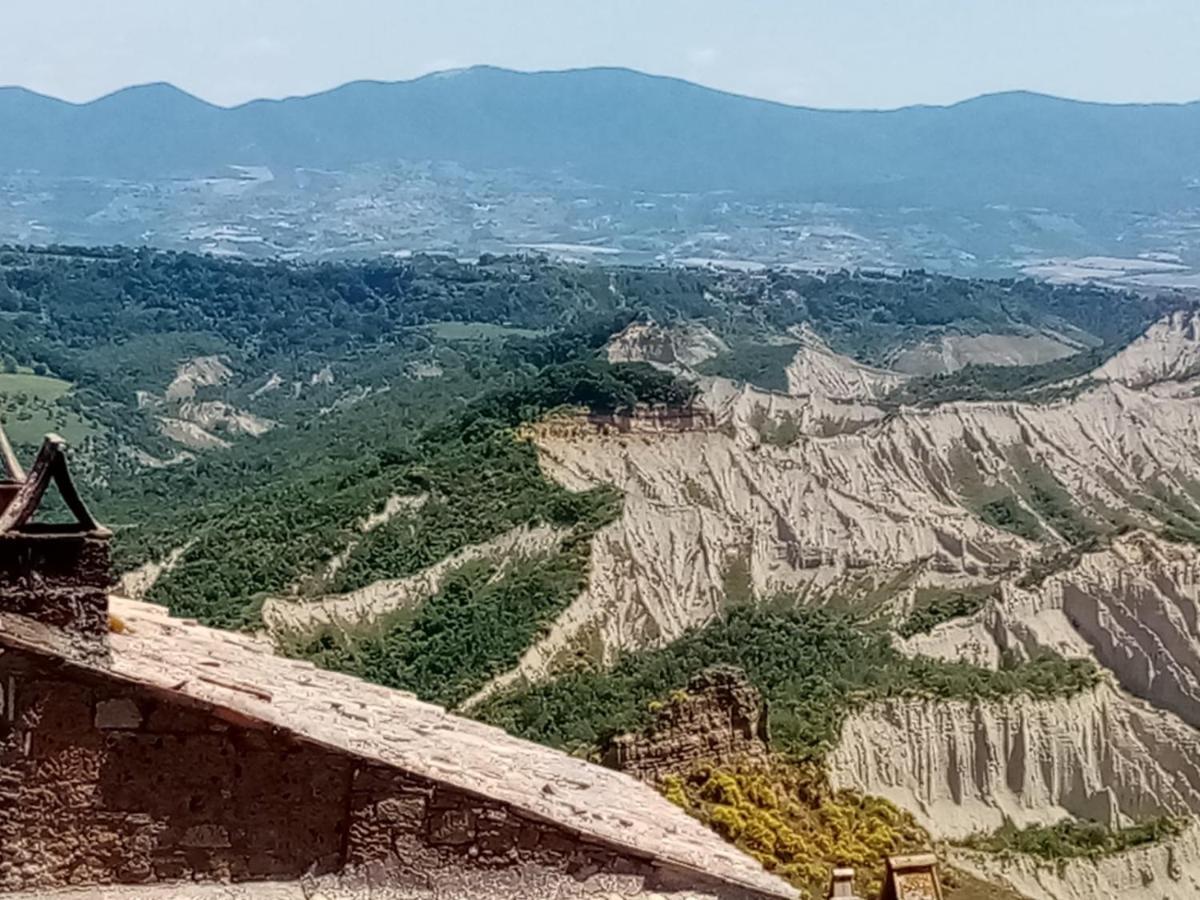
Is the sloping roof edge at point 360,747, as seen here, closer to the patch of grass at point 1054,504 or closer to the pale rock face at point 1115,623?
the pale rock face at point 1115,623

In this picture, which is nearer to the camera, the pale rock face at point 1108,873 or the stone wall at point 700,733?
the stone wall at point 700,733

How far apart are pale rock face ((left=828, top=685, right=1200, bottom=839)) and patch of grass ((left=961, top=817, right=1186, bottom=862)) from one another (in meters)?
1.65

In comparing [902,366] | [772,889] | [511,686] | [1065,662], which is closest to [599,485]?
[511,686]

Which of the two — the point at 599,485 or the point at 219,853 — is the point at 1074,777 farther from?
the point at 219,853

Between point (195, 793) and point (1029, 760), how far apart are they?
28.7 m

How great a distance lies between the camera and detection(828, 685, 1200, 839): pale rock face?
1310 inches

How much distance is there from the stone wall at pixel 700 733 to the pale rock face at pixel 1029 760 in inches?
316

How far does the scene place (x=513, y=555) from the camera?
165 feet

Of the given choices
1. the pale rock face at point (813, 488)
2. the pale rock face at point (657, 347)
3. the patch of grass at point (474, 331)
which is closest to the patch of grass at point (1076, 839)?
the pale rock face at point (813, 488)

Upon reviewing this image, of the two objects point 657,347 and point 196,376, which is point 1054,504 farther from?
point 196,376

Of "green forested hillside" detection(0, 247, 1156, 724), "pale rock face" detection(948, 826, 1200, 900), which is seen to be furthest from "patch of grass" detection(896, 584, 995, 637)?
"pale rock face" detection(948, 826, 1200, 900)

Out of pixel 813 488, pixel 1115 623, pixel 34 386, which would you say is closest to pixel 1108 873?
pixel 1115 623

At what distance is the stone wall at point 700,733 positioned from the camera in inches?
890

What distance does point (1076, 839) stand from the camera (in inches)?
1172
